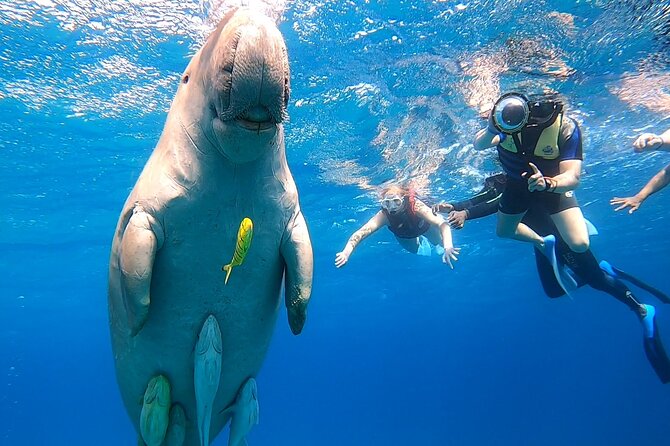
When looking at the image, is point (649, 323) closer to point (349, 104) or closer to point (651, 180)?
point (651, 180)

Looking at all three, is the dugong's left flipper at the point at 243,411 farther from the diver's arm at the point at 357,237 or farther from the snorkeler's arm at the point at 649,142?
the snorkeler's arm at the point at 649,142

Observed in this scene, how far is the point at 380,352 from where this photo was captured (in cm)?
9675

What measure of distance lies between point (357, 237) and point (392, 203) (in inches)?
57.7

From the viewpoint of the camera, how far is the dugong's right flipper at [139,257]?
8.93ft

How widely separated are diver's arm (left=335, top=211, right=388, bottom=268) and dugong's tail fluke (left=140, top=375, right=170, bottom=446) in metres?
5.82

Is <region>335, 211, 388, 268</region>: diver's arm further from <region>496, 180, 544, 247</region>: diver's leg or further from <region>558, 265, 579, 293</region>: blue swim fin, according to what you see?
<region>558, 265, 579, 293</region>: blue swim fin

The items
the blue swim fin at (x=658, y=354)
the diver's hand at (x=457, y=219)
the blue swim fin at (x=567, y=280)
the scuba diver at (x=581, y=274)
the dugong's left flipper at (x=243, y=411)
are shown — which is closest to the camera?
the dugong's left flipper at (x=243, y=411)

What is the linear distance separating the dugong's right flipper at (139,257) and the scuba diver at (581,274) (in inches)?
242

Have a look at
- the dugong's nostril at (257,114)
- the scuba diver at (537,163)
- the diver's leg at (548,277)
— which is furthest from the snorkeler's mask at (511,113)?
the dugong's nostril at (257,114)

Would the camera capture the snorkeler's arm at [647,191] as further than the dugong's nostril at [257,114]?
Yes

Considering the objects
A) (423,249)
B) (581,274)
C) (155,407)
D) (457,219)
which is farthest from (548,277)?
(155,407)

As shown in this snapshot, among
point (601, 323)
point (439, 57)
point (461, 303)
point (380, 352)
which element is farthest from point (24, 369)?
point (439, 57)

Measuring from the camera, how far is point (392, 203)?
11781 mm

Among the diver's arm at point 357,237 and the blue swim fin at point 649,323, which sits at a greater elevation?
the diver's arm at point 357,237
